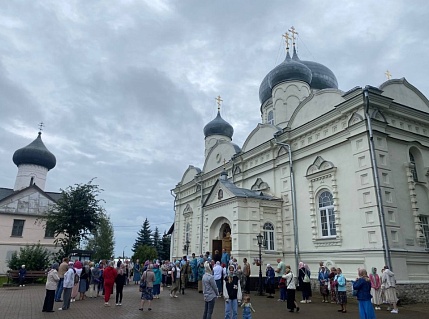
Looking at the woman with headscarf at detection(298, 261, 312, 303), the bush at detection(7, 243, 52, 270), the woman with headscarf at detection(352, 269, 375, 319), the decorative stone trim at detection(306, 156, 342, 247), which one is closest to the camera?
the woman with headscarf at detection(352, 269, 375, 319)

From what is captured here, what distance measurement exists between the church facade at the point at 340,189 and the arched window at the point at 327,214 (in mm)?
50

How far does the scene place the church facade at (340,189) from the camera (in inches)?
544

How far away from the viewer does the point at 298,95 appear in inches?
920

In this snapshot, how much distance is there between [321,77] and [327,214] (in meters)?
14.8

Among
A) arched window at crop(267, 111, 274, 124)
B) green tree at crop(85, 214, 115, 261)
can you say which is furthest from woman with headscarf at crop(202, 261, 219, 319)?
green tree at crop(85, 214, 115, 261)

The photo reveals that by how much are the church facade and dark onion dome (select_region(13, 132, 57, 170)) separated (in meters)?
26.0

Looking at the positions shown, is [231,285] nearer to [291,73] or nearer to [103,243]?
[291,73]

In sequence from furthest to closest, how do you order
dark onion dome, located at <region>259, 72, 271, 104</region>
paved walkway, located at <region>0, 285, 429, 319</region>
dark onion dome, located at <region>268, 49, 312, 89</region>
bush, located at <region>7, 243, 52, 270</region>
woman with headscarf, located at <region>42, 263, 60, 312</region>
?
dark onion dome, located at <region>259, 72, 271, 104</region> < dark onion dome, located at <region>268, 49, 312, 89</region> < bush, located at <region>7, 243, 52, 270</region> < woman with headscarf, located at <region>42, 263, 60, 312</region> < paved walkway, located at <region>0, 285, 429, 319</region>

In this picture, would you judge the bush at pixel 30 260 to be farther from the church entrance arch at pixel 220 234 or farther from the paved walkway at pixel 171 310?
the church entrance arch at pixel 220 234

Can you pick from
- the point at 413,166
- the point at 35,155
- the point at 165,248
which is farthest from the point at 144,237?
the point at 413,166

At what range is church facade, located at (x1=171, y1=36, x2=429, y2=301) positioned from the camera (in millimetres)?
13812

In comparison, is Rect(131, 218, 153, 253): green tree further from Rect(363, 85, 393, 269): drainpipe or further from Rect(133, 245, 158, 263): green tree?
Rect(363, 85, 393, 269): drainpipe

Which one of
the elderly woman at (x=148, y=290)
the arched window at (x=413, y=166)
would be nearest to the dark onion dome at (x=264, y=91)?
the arched window at (x=413, y=166)

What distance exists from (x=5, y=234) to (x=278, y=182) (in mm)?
28165
